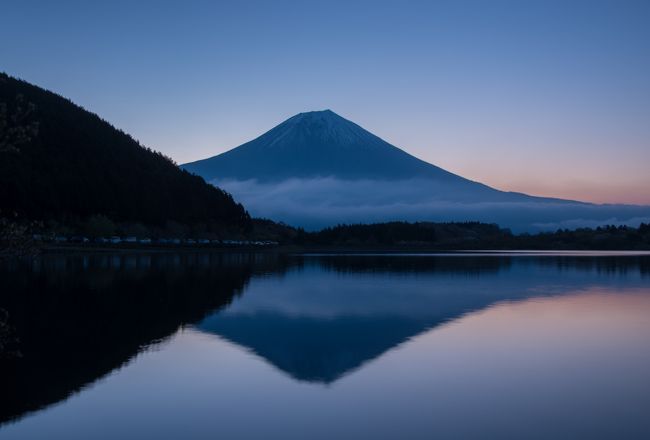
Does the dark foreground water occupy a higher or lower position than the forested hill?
lower

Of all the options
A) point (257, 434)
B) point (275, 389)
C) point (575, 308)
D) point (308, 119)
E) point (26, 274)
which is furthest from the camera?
point (308, 119)

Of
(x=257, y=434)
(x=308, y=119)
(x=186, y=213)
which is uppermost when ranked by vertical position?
(x=308, y=119)

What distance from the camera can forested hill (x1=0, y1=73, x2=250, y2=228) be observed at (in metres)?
70.4

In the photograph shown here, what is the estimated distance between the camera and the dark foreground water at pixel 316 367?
7516 mm

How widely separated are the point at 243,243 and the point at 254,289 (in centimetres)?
6995

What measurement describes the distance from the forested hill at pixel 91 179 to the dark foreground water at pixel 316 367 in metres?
53.0

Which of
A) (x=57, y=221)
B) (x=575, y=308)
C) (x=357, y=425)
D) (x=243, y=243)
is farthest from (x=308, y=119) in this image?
(x=357, y=425)

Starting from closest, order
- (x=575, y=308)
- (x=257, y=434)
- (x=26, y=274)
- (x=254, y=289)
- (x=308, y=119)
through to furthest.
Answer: (x=257, y=434)
(x=575, y=308)
(x=254, y=289)
(x=26, y=274)
(x=308, y=119)

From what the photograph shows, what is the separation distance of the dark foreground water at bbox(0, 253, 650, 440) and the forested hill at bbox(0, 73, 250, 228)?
53013 millimetres

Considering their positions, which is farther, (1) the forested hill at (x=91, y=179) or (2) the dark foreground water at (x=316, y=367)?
(1) the forested hill at (x=91, y=179)

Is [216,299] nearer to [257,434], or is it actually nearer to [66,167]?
[257,434]

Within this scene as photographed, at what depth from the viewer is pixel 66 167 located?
8000cm

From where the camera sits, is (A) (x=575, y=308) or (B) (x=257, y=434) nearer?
(B) (x=257, y=434)

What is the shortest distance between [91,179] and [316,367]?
77.2m
